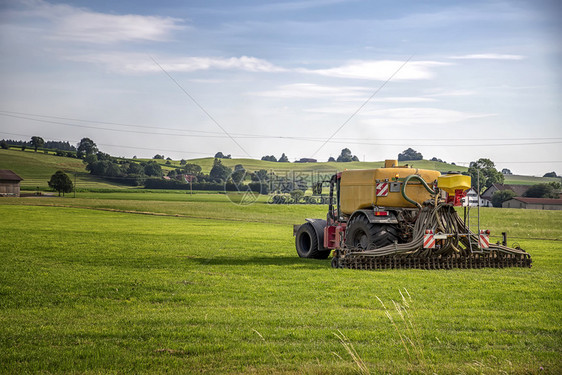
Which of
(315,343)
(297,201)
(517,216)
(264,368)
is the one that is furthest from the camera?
(297,201)

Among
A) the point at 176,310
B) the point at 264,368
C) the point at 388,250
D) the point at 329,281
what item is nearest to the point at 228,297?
the point at 176,310

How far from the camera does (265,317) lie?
33.4ft

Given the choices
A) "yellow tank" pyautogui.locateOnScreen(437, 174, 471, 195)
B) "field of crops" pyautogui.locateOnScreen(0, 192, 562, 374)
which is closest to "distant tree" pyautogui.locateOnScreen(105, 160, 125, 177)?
"field of crops" pyautogui.locateOnScreen(0, 192, 562, 374)

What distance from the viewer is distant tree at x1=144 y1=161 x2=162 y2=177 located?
434ft

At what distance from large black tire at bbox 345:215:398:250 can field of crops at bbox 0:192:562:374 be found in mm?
1336

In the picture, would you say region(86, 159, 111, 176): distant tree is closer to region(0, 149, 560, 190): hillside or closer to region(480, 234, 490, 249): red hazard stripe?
region(0, 149, 560, 190): hillside

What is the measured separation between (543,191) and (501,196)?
23.1 ft

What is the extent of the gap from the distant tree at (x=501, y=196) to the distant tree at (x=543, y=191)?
115 inches

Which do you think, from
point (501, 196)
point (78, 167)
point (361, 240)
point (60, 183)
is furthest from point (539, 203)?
point (78, 167)

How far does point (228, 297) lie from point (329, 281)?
3291mm

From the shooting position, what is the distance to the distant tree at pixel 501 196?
102 metres

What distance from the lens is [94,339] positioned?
28.6 ft

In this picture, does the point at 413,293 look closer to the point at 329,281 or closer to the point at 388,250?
the point at 329,281

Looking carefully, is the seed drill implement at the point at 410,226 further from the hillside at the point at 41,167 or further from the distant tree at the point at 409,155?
the hillside at the point at 41,167
